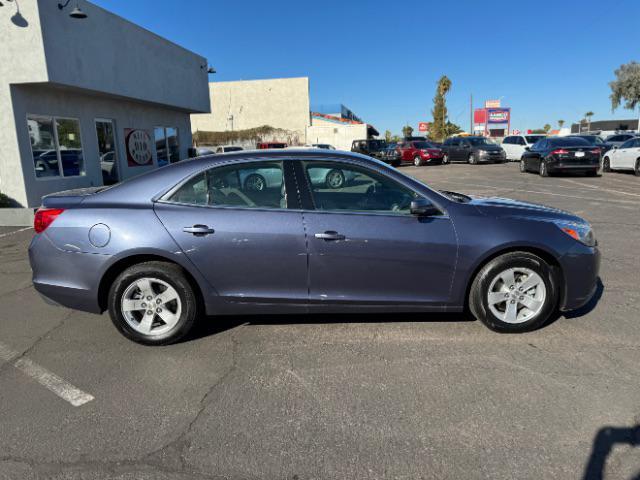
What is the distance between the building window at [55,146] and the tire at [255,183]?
1042cm

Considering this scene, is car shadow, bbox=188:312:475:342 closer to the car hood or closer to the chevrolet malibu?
the chevrolet malibu

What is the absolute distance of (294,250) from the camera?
3.58 m

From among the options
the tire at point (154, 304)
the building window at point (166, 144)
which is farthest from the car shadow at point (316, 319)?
the building window at point (166, 144)

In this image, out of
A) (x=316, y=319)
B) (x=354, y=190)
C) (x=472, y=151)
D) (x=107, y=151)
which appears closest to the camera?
(x=354, y=190)

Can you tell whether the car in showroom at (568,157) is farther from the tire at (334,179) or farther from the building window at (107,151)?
the tire at (334,179)

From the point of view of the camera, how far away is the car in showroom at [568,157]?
17.0 m

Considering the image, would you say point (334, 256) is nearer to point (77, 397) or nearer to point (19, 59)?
point (77, 397)

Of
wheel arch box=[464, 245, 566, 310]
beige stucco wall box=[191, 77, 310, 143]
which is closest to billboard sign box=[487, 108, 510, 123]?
beige stucco wall box=[191, 77, 310, 143]

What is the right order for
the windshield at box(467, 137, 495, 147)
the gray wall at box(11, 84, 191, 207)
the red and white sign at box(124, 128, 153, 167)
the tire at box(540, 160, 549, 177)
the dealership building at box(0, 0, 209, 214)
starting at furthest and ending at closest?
the windshield at box(467, 137, 495, 147), the tire at box(540, 160, 549, 177), the red and white sign at box(124, 128, 153, 167), the gray wall at box(11, 84, 191, 207), the dealership building at box(0, 0, 209, 214)

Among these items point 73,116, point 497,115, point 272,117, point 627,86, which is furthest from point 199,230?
point 497,115

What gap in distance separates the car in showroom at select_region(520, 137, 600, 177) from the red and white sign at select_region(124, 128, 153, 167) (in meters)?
15.7

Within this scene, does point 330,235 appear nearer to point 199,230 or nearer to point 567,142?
point 199,230

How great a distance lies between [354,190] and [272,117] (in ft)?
157

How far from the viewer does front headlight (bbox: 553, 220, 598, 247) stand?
3770 millimetres
